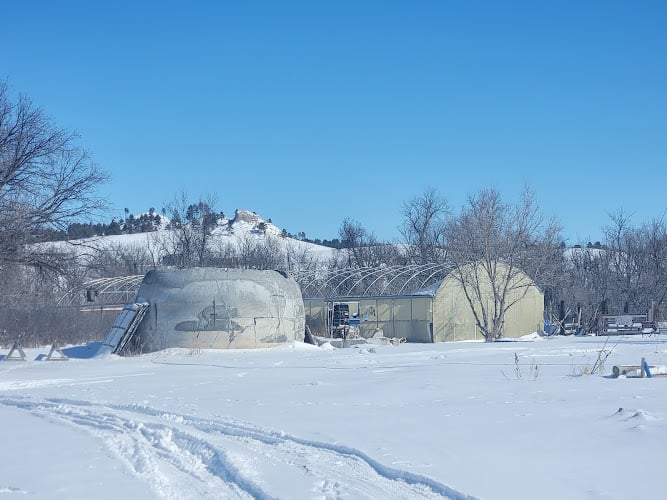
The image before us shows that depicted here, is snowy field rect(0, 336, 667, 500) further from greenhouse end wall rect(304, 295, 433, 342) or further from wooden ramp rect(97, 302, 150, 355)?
greenhouse end wall rect(304, 295, 433, 342)

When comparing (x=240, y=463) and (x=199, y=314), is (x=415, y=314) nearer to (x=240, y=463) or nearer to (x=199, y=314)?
(x=199, y=314)

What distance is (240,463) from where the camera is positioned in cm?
767

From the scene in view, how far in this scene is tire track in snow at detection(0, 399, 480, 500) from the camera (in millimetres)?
6551

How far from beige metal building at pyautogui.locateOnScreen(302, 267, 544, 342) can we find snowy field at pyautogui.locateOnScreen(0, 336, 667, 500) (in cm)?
2138

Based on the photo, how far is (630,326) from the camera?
4138 centimetres

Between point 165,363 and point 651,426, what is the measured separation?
17696 mm

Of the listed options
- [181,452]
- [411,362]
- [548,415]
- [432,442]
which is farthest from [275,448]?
[411,362]

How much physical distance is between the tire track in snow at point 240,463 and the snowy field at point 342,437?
0.08 ft

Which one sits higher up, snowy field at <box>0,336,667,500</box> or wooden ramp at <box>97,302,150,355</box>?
wooden ramp at <box>97,302,150,355</box>

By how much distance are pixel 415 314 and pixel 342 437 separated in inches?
1208

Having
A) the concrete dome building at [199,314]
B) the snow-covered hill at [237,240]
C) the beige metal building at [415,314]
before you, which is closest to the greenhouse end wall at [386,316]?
the beige metal building at [415,314]

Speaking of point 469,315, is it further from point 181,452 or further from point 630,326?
point 181,452

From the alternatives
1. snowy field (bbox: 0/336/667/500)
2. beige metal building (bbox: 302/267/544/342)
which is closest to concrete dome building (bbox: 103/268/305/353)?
snowy field (bbox: 0/336/667/500)

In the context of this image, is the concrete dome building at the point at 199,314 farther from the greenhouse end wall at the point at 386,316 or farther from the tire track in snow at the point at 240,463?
the tire track in snow at the point at 240,463
